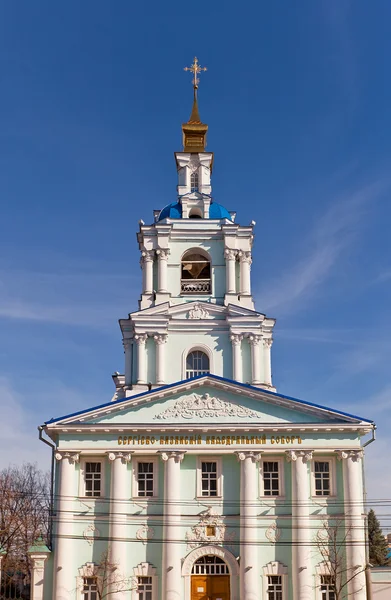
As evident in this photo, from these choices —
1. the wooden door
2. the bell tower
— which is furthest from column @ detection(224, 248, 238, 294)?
the wooden door

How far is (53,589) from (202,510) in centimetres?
721

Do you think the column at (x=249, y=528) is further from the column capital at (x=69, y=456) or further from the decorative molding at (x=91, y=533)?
the column capital at (x=69, y=456)

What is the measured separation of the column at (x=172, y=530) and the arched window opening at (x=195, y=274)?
11.8 meters

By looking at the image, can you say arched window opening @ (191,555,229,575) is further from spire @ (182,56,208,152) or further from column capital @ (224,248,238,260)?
spire @ (182,56,208,152)

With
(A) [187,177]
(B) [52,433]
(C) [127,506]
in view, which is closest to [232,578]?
(C) [127,506]

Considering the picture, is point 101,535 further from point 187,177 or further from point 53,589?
point 187,177

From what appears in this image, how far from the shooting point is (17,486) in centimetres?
6825

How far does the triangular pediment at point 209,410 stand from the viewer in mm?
36156

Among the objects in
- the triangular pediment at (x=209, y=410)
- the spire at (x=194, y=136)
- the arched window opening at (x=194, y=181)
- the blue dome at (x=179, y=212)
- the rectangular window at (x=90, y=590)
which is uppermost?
the spire at (x=194, y=136)

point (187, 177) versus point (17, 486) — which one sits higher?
point (187, 177)

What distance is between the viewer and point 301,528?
3509cm

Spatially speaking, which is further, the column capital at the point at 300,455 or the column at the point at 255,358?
the column at the point at 255,358

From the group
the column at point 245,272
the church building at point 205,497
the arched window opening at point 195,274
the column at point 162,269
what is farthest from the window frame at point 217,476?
the column at point 245,272

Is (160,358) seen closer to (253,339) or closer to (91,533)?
(253,339)
